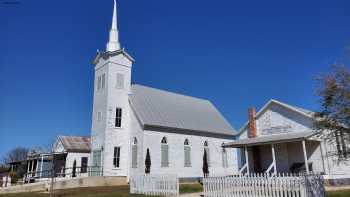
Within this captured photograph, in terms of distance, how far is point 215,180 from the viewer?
14961 mm

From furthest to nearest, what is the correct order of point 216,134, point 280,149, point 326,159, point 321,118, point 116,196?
1. point 216,134
2. point 280,149
3. point 326,159
4. point 116,196
5. point 321,118

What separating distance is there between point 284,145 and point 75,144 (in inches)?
824

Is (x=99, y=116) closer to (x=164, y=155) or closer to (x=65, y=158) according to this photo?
(x=65, y=158)

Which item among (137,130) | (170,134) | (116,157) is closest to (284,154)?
(170,134)

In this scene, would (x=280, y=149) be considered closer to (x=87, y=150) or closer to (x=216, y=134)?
(x=216, y=134)

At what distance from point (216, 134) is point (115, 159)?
12195 mm

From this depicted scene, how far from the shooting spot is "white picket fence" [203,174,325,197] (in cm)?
1198

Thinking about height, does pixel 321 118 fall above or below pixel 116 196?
above

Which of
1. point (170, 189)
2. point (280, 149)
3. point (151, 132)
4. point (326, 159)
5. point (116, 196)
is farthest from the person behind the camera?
point (151, 132)

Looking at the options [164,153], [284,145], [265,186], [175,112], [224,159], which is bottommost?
[265,186]

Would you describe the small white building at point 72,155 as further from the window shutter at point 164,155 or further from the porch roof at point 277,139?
the porch roof at point 277,139

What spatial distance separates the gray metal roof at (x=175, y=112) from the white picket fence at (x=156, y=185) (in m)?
9.28

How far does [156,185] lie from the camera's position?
17.6 meters

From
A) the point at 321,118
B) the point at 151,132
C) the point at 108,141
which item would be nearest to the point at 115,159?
the point at 108,141
